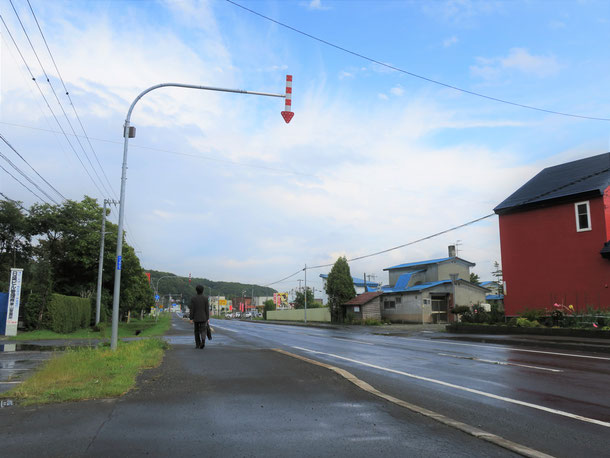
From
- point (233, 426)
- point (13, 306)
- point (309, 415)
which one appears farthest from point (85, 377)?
point (13, 306)

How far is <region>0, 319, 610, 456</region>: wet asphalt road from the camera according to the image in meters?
4.01

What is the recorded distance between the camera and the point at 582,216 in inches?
919

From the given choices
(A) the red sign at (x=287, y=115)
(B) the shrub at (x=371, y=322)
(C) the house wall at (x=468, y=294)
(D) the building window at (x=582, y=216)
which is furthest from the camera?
(C) the house wall at (x=468, y=294)

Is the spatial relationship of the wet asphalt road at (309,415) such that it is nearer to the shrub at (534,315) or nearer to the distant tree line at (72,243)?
the shrub at (534,315)

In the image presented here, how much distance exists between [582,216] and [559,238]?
65.1 inches

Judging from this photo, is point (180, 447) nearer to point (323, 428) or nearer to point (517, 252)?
point (323, 428)

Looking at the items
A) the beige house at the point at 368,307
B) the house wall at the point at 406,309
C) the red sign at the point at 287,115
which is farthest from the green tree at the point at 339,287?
the red sign at the point at 287,115

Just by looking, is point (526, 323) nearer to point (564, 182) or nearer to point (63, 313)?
point (564, 182)

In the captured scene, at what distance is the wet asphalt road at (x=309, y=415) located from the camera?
401 centimetres

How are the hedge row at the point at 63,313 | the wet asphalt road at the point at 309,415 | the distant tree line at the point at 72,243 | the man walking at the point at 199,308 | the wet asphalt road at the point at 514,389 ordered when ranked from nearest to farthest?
the wet asphalt road at the point at 309,415
the wet asphalt road at the point at 514,389
the man walking at the point at 199,308
the hedge row at the point at 63,313
the distant tree line at the point at 72,243

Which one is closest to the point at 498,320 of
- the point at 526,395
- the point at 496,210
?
the point at 496,210

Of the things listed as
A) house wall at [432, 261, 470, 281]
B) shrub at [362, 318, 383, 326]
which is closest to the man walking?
shrub at [362, 318, 383, 326]

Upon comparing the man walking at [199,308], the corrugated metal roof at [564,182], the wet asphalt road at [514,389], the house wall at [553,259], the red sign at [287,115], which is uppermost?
the corrugated metal roof at [564,182]

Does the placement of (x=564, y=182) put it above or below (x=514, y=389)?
above
